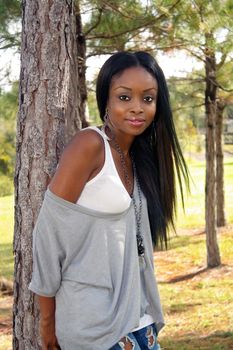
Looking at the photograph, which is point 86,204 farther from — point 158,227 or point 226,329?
point 226,329

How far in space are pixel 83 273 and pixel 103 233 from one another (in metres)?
0.12

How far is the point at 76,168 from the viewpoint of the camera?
4.88 ft

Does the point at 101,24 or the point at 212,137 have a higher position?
the point at 101,24

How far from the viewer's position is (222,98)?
10133 mm

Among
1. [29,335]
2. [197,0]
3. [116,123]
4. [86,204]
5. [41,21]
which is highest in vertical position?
[197,0]

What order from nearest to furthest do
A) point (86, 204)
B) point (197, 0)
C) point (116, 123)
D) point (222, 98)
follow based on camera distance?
point (86, 204), point (116, 123), point (197, 0), point (222, 98)

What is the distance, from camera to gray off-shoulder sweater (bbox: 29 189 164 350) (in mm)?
1523

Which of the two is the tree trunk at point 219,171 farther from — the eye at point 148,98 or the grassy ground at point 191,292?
the eye at point 148,98

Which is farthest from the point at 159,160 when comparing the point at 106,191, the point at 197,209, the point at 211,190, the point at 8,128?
the point at 8,128

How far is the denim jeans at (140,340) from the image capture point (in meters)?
1.60

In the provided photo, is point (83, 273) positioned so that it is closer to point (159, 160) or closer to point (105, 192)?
point (105, 192)

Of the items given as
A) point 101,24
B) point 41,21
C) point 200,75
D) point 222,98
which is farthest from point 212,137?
point 41,21

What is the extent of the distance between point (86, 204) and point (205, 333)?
3893 mm

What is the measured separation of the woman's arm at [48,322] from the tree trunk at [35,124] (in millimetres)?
321
